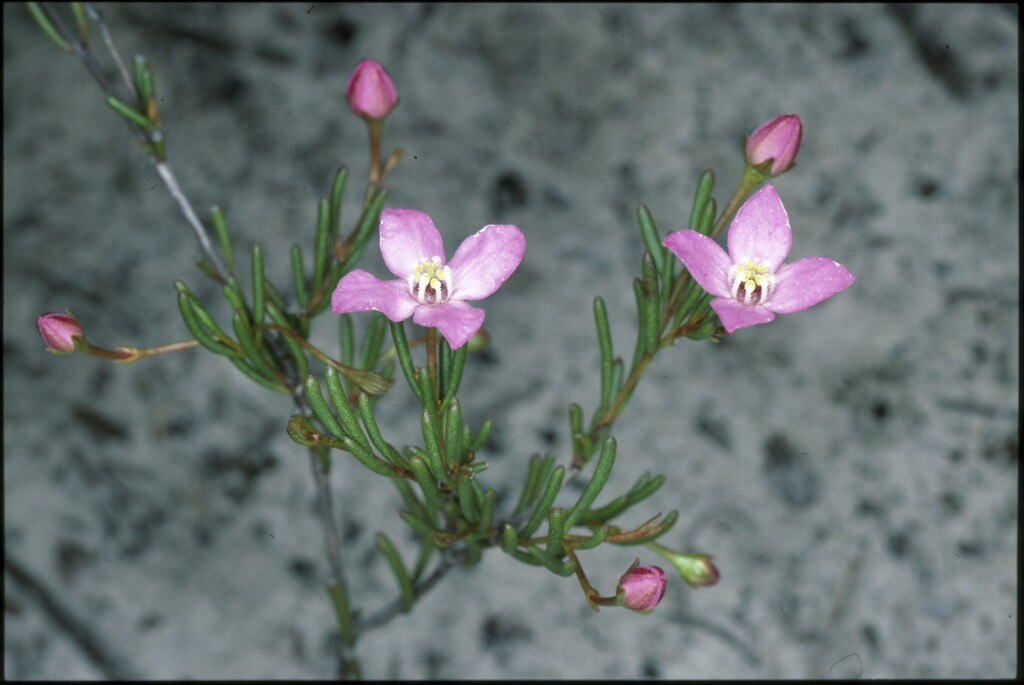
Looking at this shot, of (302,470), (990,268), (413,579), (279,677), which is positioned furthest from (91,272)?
(990,268)

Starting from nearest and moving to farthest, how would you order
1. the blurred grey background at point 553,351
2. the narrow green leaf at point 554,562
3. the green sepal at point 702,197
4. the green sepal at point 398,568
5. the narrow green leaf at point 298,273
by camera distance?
the narrow green leaf at point 554,562 < the green sepal at point 702,197 < the narrow green leaf at point 298,273 < the green sepal at point 398,568 < the blurred grey background at point 553,351

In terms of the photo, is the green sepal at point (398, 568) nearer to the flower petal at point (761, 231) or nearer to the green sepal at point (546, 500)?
the green sepal at point (546, 500)

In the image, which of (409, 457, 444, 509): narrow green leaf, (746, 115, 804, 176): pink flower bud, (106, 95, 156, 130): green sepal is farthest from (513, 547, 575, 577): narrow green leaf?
(106, 95, 156, 130): green sepal

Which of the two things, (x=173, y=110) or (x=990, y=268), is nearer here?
(x=990, y=268)

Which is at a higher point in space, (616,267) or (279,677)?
(616,267)

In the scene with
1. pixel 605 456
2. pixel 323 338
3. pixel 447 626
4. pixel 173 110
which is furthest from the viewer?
pixel 173 110

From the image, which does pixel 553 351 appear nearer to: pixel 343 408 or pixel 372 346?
pixel 372 346

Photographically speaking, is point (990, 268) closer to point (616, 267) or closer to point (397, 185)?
point (616, 267)

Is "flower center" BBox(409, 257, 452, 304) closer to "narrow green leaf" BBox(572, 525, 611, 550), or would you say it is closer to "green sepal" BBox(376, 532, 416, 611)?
"narrow green leaf" BBox(572, 525, 611, 550)

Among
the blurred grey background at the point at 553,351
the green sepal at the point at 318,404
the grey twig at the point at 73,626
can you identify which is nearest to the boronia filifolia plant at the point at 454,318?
the green sepal at the point at 318,404
